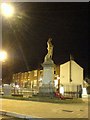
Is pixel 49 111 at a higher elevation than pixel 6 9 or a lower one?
lower

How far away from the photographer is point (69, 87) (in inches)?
2138

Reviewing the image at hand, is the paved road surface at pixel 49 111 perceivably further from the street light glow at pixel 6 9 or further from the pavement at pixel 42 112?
the street light glow at pixel 6 9

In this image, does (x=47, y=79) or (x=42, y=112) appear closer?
(x=42, y=112)

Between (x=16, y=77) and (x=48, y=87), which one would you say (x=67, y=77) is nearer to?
(x=48, y=87)

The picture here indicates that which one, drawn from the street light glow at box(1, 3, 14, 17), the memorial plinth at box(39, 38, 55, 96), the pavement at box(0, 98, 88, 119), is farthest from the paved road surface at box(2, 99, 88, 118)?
the memorial plinth at box(39, 38, 55, 96)

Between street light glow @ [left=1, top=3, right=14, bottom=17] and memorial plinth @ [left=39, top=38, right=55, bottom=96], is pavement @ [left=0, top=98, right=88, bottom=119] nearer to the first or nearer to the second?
street light glow @ [left=1, top=3, right=14, bottom=17]

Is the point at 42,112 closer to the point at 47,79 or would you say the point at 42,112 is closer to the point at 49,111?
the point at 49,111

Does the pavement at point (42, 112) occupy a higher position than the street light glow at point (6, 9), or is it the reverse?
the street light glow at point (6, 9)

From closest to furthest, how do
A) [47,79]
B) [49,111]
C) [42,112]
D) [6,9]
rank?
1. [6,9]
2. [42,112]
3. [49,111]
4. [47,79]

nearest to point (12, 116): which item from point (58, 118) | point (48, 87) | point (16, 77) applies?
point (58, 118)

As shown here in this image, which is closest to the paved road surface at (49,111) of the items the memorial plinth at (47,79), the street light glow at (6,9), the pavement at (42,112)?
the pavement at (42,112)

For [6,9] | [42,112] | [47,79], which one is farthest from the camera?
[47,79]

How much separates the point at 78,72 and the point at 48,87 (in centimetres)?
4651

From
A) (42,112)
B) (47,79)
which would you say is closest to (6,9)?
(42,112)
